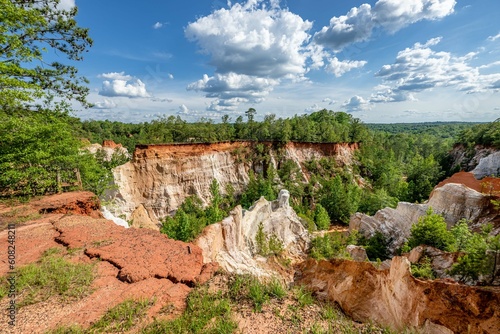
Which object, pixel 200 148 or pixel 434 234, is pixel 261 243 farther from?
pixel 200 148

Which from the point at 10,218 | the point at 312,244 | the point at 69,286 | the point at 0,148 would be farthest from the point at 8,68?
the point at 312,244

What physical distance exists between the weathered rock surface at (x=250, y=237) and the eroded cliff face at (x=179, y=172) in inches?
477

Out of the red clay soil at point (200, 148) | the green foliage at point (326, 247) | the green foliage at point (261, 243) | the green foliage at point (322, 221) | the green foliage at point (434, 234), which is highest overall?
the red clay soil at point (200, 148)

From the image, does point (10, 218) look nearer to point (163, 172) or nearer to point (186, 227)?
point (186, 227)

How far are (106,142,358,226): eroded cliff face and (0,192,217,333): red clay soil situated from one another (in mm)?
17236

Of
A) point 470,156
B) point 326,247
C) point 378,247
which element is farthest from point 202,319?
point 470,156

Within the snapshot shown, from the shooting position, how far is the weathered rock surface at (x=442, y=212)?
15.1 meters

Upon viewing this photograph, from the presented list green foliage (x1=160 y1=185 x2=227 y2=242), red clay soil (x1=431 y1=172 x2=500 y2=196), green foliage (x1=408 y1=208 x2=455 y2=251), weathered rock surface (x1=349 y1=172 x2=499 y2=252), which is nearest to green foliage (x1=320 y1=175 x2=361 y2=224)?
weathered rock surface (x1=349 y1=172 x2=499 y2=252)

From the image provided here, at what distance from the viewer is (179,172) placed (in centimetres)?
3088

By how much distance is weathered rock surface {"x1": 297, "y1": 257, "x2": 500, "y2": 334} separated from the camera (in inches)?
214

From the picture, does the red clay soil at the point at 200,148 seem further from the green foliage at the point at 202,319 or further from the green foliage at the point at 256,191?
A: the green foliage at the point at 202,319

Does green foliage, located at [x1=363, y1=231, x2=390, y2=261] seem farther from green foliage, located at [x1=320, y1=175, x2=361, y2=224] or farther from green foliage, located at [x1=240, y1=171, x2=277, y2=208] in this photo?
green foliage, located at [x1=240, y1=171, x2=277, y2=208]

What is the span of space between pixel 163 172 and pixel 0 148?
1959 centimetres

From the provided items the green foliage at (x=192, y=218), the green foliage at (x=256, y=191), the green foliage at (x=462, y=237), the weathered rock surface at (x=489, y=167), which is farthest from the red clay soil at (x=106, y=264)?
the weathered rock surface at (x=489, y=167)
